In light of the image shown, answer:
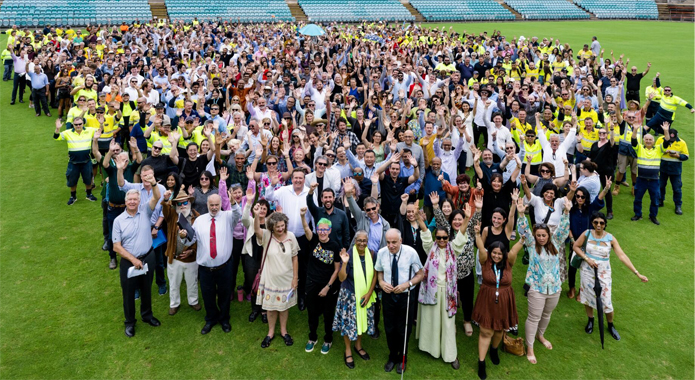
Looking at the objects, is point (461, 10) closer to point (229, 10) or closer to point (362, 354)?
point (229, 10)

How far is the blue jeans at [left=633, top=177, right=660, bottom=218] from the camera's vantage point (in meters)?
9.00

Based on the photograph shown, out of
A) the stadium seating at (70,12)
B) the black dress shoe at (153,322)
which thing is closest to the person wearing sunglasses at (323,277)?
the black dress shoe at (153,322)

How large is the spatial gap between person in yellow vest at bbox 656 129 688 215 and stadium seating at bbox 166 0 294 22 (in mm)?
34208

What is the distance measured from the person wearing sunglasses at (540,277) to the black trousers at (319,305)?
7.63 feet

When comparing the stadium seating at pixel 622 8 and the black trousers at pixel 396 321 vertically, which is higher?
the stadium seating at pixel 622 8

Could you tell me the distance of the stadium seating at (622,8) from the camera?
159ft

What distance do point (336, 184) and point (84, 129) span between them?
5507mm

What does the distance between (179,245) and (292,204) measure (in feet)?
5.09

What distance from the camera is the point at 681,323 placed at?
634 centimetres

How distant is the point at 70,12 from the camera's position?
33938 mm

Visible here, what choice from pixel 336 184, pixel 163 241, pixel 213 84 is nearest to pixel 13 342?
pixel 163 241

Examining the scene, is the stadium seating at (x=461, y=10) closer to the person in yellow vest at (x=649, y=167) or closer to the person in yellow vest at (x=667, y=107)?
the person in yellow vest at (x=667, y=107)

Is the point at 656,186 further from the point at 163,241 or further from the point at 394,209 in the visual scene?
the point at 163,241

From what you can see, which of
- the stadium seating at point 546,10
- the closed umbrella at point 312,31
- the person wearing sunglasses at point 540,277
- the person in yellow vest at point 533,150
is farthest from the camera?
the stadium seating at point 546,10
